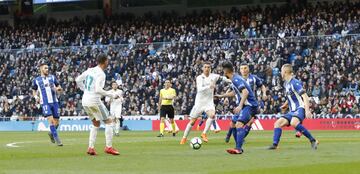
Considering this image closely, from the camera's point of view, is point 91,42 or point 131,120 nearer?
point 131,120

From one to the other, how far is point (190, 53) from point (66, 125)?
30.3 ft

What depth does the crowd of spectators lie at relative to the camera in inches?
1688

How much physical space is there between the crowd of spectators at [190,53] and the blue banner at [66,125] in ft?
2.83

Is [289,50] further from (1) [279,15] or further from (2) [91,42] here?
(2) [91,42]

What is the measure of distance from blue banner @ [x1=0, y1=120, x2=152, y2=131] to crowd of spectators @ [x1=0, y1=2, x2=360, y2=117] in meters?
0.86

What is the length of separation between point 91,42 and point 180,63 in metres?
11.2

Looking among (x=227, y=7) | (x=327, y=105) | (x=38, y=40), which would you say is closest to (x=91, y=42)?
(x=38, y=40)

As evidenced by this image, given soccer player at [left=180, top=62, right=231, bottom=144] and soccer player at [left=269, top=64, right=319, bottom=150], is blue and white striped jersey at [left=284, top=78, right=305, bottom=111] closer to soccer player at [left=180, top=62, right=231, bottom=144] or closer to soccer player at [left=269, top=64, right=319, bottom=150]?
soccer player at [left=269, top=64, right=319, bottom=150]

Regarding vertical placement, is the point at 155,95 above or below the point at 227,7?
below

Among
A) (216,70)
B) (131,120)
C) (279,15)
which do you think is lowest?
(131,120)

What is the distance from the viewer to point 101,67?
17.6m

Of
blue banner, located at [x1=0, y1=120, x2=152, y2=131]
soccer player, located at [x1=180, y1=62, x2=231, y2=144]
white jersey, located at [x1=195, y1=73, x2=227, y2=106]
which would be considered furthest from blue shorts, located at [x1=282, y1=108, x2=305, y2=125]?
blue banner, located at [x1=0, y1=120, x2=152, y2=131]

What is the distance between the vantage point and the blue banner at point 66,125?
4603 centimetres

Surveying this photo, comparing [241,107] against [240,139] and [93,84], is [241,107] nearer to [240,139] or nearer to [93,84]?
[240,139]
